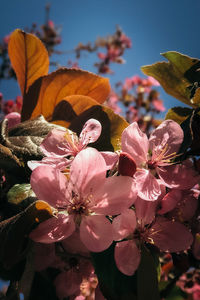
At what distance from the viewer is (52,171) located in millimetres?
412

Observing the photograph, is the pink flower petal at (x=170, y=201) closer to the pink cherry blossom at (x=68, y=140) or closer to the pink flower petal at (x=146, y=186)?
the pink flower petal at (x=146, y=186)

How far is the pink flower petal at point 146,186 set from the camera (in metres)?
0.41

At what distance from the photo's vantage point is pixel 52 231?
1.32 ft

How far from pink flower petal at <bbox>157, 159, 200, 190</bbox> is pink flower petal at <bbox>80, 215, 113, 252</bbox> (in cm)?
11

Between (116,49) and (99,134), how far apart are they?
276 cm

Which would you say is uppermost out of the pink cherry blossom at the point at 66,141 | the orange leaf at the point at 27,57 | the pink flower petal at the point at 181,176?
the orange leaf at the point at 27,57

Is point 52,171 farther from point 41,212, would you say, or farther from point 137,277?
point 137,277

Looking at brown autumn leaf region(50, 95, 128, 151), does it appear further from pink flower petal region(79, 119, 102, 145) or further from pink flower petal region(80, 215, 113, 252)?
pink flower petal region(80, 215, 113, 252)

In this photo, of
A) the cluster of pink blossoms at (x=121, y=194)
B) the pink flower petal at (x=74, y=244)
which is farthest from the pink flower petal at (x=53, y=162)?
the pink flower petal at (x=74, y=244)

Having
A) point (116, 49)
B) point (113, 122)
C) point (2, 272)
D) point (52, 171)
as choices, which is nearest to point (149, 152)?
point (113, 122)

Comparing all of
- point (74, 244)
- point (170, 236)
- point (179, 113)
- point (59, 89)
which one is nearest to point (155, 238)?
point (170, 236)

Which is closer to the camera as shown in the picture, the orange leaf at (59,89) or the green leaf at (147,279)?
the green leaf at (147,279)

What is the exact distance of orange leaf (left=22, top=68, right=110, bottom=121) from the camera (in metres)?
0.63

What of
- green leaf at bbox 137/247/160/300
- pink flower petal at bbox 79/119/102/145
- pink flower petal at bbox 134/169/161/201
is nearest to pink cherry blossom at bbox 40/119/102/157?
pink flower petal at bbox 79/119/102/145
